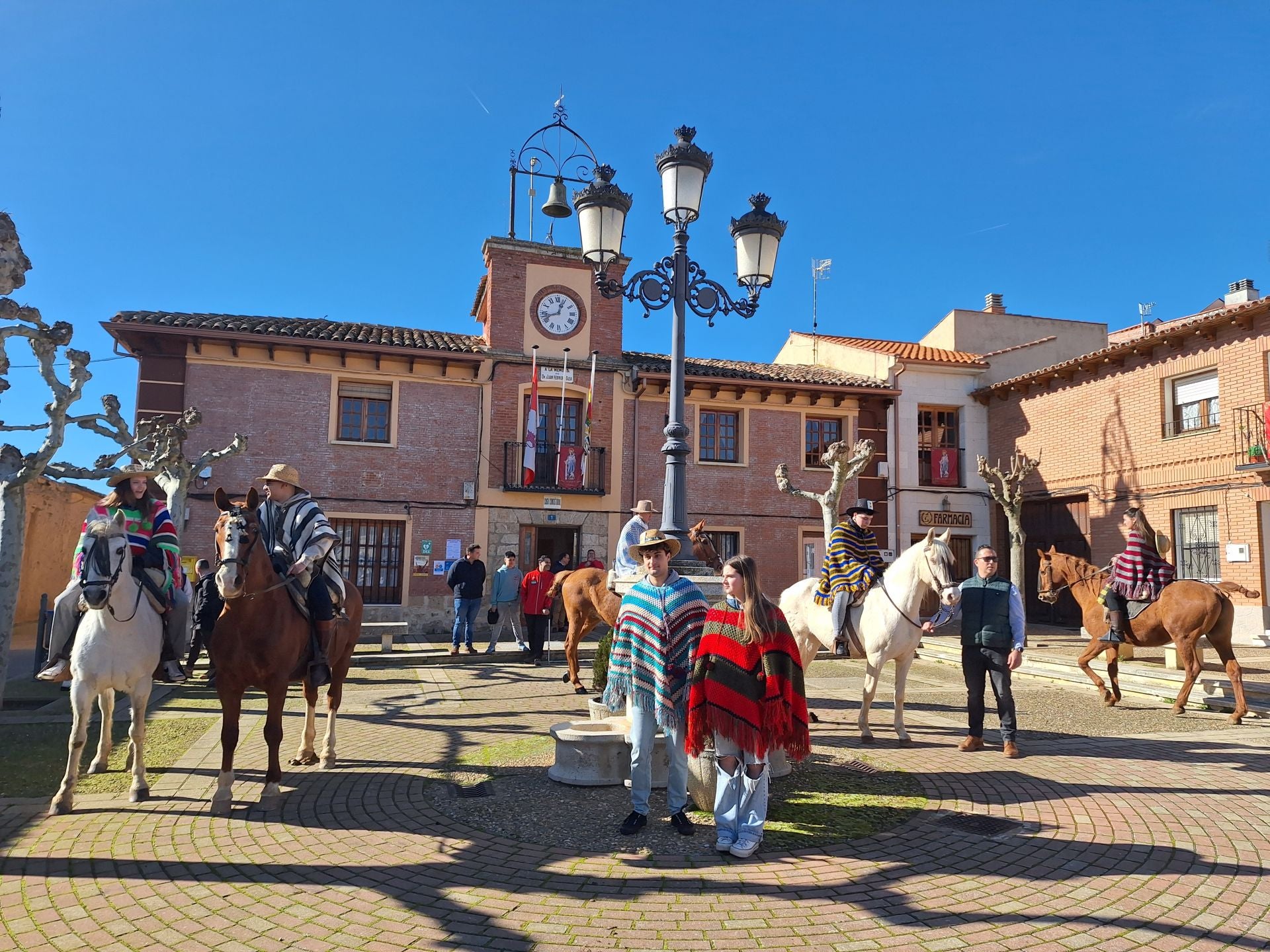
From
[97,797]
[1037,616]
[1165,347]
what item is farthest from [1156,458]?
[97,797]

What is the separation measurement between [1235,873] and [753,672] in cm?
279

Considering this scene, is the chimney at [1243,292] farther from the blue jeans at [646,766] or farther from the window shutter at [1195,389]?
the blue jeans at [646,766]

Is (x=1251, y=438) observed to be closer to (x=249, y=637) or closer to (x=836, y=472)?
(x=836, y=472)

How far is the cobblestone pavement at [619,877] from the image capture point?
3.49 metres

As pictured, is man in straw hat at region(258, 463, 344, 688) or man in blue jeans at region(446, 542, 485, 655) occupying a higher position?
man in straw hat at region(258, 463, 344, 688)

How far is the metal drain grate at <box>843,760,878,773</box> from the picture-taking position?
6.26m

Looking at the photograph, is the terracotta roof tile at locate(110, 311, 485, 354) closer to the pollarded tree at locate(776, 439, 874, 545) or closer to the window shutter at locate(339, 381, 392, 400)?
the window shutter at locate(339, 381, 392, 400)

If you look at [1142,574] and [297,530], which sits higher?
[297,530]

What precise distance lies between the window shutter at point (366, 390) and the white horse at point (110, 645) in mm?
12711

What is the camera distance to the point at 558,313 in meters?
19.2

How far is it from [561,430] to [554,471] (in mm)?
1109

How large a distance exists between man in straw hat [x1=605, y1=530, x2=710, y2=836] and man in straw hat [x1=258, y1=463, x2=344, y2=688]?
2407mm

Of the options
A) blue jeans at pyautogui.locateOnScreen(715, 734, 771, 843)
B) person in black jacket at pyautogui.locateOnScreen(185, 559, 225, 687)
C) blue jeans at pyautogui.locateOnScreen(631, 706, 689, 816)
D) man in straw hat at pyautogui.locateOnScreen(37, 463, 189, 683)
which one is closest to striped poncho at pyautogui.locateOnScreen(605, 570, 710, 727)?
blue jeans at pyautogui.locateOnScreen(631, 706, 689, 816)

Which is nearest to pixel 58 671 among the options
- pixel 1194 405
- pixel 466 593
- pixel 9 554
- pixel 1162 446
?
pixel 9 554
